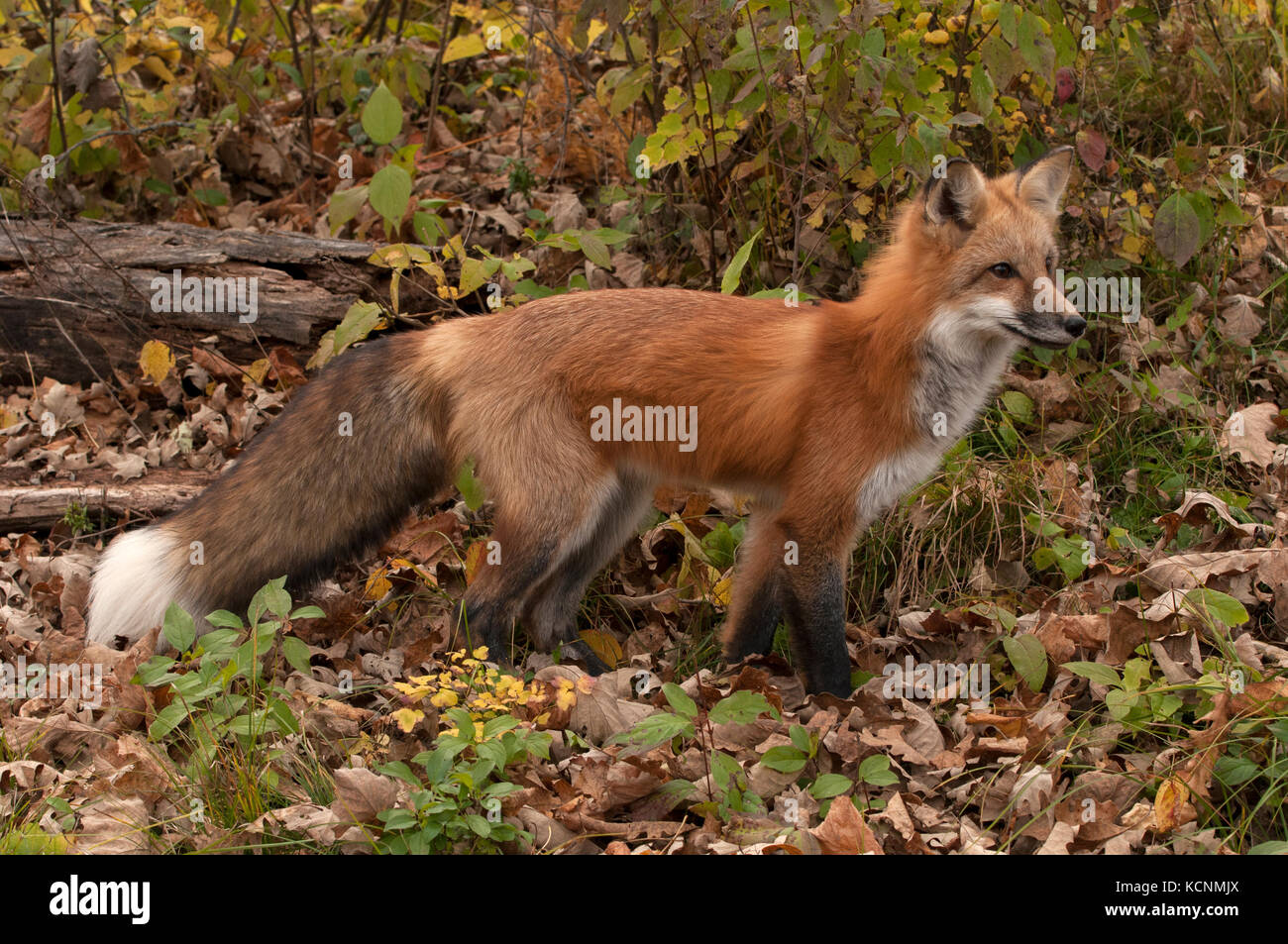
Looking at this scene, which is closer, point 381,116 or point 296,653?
point 296,653

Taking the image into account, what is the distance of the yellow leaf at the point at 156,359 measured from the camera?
6098 millimetres

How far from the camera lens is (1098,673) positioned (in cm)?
383

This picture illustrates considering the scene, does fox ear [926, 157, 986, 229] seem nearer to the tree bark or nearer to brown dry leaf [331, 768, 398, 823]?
brown dry leaf [331, 768, 398, 823]

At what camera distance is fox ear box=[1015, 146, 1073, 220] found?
14.5 feet

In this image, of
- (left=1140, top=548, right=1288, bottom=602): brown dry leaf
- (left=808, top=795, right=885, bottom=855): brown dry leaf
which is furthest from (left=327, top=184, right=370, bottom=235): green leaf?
(left=1140, top=548, right=1288, bottom=602): brown dry leaf

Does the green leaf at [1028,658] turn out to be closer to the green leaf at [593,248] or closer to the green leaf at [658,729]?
the green leaf at [658,729]

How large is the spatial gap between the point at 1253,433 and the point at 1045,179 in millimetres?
1876

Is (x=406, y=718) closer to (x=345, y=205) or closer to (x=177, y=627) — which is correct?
(x=177, y=627)

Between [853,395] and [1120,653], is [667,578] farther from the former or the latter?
[1120,653]

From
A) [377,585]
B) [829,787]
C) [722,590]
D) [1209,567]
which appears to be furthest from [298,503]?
[1209,567]

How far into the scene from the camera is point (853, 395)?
4496 mm

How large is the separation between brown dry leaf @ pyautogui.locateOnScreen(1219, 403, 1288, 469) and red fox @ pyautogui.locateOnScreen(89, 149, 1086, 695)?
154 centimetres

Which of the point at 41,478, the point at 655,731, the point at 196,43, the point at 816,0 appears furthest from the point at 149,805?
the point at 196,43

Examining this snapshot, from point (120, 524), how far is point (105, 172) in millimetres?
3113
